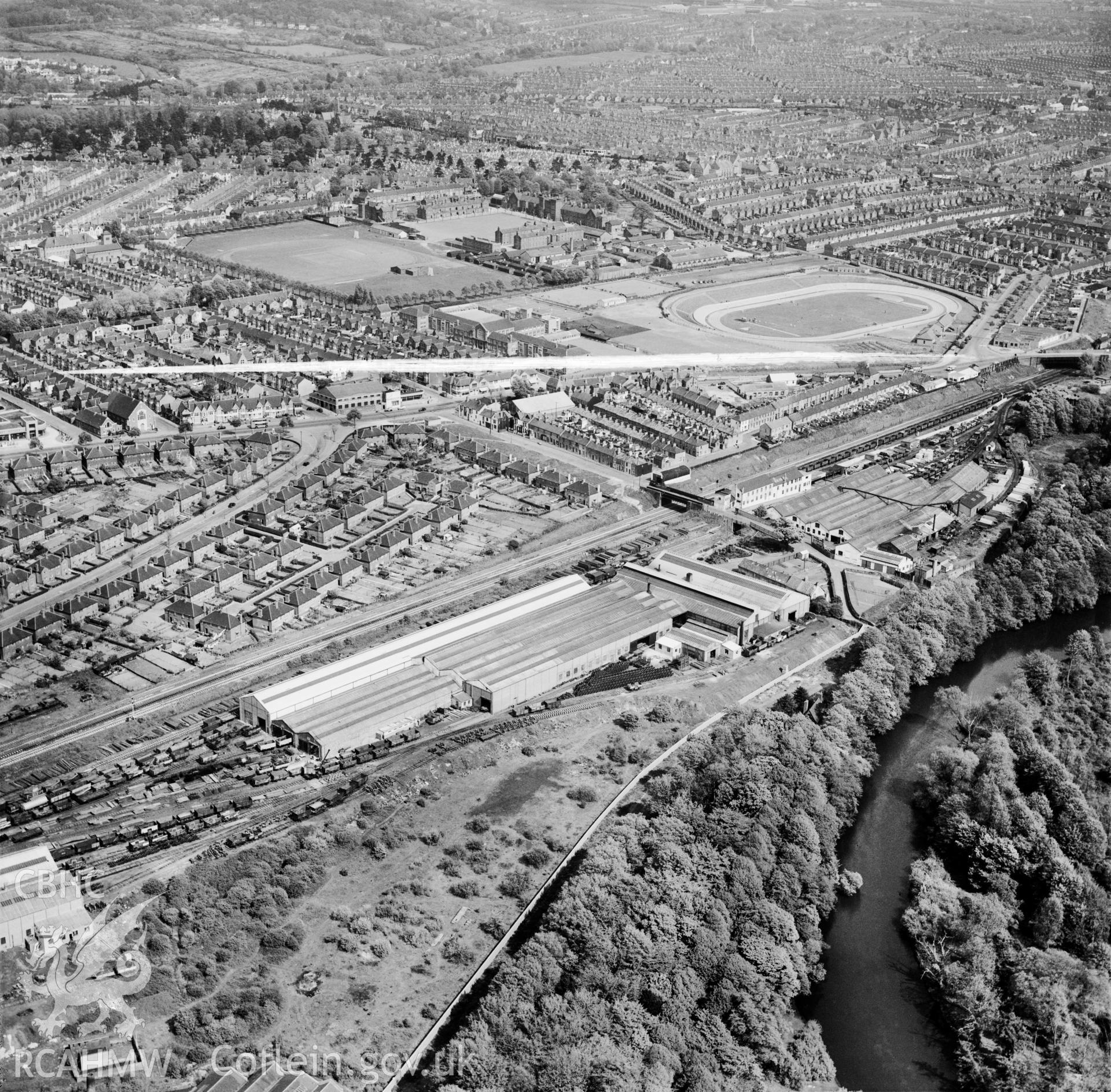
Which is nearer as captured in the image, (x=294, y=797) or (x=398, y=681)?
(x=294, y=797)

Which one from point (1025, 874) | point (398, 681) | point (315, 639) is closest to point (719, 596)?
point (398, 681)

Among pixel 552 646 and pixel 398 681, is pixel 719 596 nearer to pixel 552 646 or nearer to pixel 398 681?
pixel 552 646

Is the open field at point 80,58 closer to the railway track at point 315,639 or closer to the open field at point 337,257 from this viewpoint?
the open field at point 337,257

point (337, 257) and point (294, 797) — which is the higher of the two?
point (294, 797)

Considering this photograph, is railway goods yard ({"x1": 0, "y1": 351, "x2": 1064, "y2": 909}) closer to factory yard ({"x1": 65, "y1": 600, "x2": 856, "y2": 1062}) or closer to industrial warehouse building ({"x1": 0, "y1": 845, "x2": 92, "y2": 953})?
factory yard ({"x1": 65, "y1": 600, "x2": 856, "y2": 1062})

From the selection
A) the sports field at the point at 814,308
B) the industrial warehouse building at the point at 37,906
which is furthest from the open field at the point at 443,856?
the sports field at the point at 814,308
